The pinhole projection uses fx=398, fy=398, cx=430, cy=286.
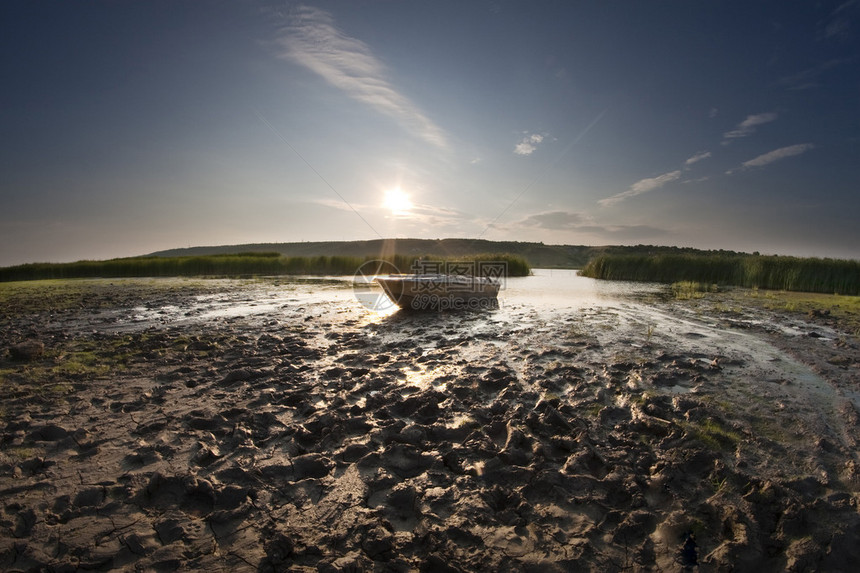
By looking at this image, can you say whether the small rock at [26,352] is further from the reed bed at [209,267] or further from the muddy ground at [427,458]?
the reed bed at [209,267]

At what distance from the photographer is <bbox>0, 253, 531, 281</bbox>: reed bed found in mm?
29906

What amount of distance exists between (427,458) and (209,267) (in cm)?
3428

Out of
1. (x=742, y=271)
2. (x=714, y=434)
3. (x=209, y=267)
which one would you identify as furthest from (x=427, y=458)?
(x=209, y=267)

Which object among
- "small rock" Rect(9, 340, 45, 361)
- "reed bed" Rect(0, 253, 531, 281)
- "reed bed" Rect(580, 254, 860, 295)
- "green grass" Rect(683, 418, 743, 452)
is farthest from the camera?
"reed bed" Rect(0, 253, 531, 281)

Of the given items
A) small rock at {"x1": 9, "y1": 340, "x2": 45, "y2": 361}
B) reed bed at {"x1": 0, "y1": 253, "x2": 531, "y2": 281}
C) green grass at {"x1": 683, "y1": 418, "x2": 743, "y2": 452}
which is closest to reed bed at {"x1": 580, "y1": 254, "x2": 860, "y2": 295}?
reed bed at {"x1": 0, "y1": 253, "x2": 531, "y2": 281}

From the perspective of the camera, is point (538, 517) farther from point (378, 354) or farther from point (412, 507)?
point (378, 354)

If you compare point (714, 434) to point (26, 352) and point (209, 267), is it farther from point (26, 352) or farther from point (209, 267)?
point (209, 267)

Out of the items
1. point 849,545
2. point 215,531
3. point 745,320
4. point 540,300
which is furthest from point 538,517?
point 540,300

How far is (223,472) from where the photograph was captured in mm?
2877

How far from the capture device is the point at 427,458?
312cm

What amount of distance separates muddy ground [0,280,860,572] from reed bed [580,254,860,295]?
15954mm

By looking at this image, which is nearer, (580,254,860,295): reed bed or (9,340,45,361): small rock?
(9,340,45,361): small rock

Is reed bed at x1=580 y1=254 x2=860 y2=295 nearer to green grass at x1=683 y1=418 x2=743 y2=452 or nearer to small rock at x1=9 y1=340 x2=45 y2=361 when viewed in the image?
green grass at x1=683 y1=418 x2=743 y2=452

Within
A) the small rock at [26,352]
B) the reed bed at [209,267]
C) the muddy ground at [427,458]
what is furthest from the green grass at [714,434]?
the reed bed at [209,267]
